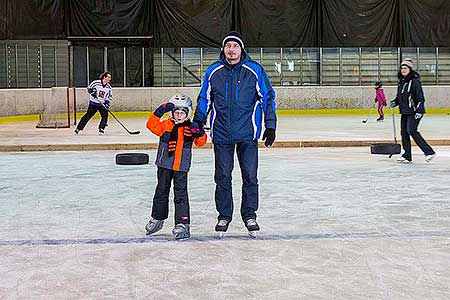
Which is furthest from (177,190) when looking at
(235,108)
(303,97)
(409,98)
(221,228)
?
(303,97)

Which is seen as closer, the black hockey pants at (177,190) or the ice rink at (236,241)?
the ice rink at (236,241)

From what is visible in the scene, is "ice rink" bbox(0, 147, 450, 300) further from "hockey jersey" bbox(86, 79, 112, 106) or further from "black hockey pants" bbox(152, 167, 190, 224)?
"hockey jersey" bbox(86, 79, 112, 106)

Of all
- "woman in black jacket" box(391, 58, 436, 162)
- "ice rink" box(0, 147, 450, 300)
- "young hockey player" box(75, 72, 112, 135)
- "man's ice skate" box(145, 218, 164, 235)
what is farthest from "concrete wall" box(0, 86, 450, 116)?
"man's ice skate" box(145, 218, 164, 235)

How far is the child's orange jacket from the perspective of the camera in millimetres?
5773

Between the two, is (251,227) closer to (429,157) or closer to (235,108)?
(235,108)

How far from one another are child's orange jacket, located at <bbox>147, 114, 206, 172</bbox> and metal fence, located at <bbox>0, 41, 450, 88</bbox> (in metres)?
16.6

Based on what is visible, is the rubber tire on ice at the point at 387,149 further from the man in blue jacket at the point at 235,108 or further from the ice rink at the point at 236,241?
the man in blue jacket at the point at 235,108

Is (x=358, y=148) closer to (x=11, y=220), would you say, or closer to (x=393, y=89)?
(x=11, y=220)

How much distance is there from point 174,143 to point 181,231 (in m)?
0.63

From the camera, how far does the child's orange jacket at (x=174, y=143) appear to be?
5.77 metres

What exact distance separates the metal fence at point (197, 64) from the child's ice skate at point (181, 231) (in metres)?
16.7

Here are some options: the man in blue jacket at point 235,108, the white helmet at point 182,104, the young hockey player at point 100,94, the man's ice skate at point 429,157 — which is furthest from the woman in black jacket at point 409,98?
the young hockey player at point 100,94

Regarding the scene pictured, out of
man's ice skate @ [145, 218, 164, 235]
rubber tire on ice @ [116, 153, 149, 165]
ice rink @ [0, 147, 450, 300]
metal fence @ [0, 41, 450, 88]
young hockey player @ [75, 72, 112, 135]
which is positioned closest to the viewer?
ice rink @ [0, 147, 450, 300]

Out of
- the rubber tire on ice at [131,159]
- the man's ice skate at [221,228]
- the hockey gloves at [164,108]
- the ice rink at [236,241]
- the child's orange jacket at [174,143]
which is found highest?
the hockey gloves at [164,108]
